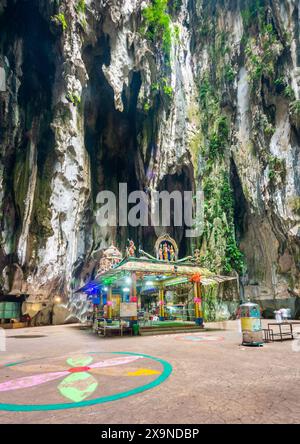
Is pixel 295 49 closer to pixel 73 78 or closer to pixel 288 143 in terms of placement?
pixel 288 143

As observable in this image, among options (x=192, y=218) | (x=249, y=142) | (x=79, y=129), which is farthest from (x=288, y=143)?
(x=79, y=129)

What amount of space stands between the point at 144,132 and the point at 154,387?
2497 centimetres

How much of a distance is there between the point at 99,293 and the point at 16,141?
1313cm

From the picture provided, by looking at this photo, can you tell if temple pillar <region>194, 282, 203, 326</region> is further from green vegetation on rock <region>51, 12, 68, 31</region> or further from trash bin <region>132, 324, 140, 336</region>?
green vegetation on rock <region>51, 12, 68, 31</region>

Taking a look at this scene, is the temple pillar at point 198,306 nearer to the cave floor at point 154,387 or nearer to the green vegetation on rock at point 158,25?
the cave floor at point 154,387

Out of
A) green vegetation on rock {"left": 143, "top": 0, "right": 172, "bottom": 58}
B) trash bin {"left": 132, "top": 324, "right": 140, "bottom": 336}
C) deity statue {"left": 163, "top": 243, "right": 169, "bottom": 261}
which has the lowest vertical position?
trash bin {"left": 132, "top": 324, "right": 140, "bottom": 336}

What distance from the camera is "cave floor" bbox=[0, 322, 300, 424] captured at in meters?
3.57

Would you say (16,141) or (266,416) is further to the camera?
(16,141)

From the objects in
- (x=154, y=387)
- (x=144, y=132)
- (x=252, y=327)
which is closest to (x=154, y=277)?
(x=252, y=327)

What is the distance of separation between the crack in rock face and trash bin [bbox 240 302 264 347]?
15488 mm

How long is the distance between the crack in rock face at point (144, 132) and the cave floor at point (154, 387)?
50.7 feet

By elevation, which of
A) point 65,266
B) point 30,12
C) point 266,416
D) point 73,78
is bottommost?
point 266,416

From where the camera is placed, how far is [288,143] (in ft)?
82.4

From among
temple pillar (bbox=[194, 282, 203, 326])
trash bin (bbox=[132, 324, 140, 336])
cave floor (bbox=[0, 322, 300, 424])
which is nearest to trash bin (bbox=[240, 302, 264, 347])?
cave floor (bbox=[0, 322, 300, 424])
